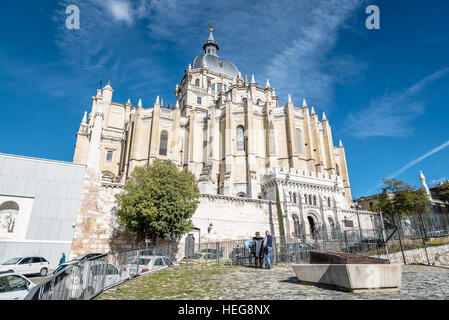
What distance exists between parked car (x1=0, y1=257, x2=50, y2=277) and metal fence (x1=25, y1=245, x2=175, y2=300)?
855cm

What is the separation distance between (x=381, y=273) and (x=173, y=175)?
61.8 feet

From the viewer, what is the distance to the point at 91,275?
6.47 metres

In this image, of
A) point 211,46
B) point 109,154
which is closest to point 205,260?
point 109,154

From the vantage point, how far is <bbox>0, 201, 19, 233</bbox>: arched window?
1942cm

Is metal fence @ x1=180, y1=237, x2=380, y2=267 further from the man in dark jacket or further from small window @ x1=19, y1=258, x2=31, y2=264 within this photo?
small window @ x1=19, y1=258, x2=31, y2=264

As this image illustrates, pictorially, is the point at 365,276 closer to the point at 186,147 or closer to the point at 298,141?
the point at 186,147

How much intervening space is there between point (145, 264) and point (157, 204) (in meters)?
10.1

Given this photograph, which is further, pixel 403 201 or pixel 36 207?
pixel 403 201

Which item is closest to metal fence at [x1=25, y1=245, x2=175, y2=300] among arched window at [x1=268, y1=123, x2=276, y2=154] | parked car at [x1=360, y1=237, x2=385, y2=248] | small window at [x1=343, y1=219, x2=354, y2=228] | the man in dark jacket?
the man in dark jacket

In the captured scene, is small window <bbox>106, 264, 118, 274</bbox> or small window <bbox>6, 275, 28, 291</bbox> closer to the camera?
small window <bbox>6, 275, 28, 291</bbox>
